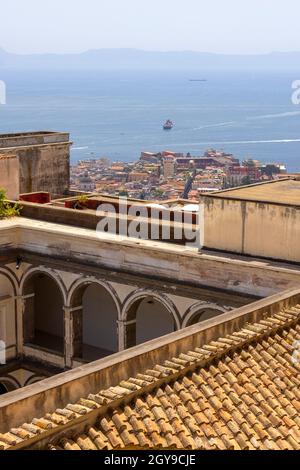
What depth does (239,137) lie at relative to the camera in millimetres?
168000

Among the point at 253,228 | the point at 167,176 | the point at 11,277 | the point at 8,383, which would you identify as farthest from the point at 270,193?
the point at 167,176

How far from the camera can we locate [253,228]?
19.6m

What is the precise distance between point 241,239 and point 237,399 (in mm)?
9520

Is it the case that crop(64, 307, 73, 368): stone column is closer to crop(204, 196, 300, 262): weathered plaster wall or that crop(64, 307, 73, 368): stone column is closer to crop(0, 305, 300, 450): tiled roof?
crop(204, 196, 300, 262): weathered plaster wall

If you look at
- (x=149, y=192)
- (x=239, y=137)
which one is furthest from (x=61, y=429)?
(x=239, y=137)

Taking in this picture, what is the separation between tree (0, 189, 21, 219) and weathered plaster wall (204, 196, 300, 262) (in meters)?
6.15

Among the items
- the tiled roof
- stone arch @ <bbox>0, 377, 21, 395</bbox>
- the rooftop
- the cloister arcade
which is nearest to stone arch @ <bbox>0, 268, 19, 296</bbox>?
the cloister arcade

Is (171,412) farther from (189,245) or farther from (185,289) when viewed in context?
(189,245)

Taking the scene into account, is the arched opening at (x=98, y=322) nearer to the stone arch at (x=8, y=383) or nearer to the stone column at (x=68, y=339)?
the stone column at (x=68, y=339)

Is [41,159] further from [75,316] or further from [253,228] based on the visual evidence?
[253,228]

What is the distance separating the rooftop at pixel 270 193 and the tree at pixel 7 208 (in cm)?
637

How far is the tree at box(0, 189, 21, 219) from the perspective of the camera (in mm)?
23750

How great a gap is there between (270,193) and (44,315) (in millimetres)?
7733

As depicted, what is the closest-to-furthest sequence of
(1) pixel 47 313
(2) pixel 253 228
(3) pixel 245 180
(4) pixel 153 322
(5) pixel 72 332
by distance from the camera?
(2) pixel 253 228, (5) pixel 72 332, (4) pixel 153 322, (1) pixel 47 313, (3) pixel 245 180
